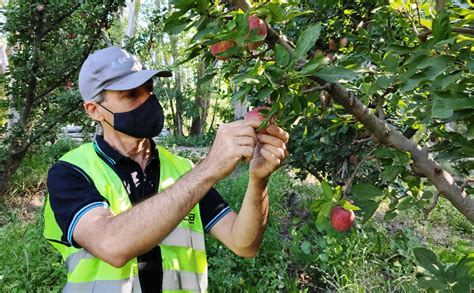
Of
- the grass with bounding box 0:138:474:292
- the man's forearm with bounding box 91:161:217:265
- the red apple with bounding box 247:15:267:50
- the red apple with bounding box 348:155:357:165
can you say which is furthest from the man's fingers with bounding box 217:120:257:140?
the red apple with bounding box 348:155:357:165

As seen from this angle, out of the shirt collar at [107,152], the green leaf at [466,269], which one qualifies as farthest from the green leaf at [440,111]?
the shirt collar at [107,152]

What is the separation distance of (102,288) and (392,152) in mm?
915

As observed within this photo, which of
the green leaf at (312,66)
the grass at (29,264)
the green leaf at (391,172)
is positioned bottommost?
the grass at (29,264)

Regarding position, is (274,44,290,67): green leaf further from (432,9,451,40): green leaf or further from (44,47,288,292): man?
(432,9,451,40): green leaf

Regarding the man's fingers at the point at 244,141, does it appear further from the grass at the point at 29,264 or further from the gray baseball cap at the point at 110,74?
the grass at the point at 29,264

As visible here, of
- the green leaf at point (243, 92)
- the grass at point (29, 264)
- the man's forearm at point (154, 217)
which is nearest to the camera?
the green leaf at point (243, 92)

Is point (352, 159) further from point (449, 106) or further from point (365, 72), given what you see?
point (449, 106)

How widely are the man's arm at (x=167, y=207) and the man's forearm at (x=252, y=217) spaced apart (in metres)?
0.23

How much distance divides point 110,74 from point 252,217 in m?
0.69

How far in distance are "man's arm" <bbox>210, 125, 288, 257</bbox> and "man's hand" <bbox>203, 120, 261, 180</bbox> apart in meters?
0.07

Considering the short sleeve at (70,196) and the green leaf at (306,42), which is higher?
the green leaf at (306,42)

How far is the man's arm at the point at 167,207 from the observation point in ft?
3.47

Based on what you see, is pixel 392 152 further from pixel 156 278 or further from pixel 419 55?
pixel 156 278

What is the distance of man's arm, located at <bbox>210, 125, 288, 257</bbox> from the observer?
112 centimetres
